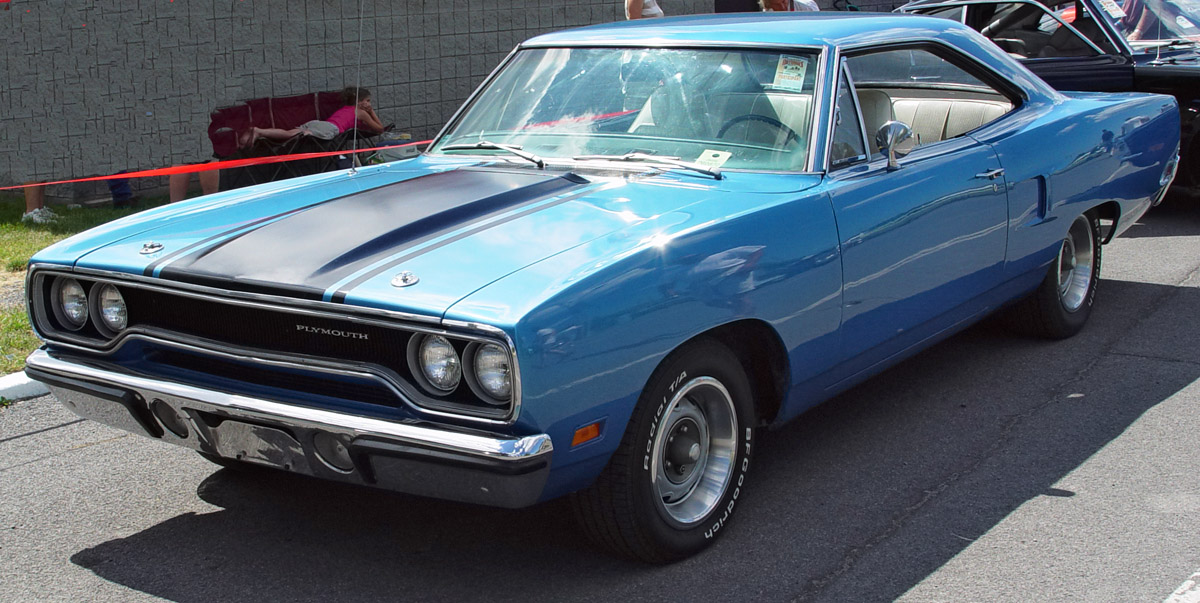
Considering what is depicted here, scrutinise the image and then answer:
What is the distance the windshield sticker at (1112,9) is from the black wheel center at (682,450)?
21.0 feet

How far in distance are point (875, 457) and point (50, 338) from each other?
108 inches

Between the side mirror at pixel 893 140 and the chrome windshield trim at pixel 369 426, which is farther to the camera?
the side mirror at pixel 893 140

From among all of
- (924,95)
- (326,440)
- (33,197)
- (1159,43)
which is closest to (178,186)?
(33,197)

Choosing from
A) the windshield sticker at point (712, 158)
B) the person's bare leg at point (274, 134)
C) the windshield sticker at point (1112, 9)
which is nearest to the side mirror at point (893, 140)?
the windshield sticker at point (712, 158)

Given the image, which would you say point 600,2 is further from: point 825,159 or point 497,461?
point 497,461

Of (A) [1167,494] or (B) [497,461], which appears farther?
(A) [1167,494]

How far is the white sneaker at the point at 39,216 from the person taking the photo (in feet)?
27.4

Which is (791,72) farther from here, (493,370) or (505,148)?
(493,370)

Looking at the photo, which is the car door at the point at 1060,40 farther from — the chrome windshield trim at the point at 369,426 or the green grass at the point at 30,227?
the chrome windshield trim at the point at 369,426

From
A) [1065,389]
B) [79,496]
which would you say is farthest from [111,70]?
[1065,389]

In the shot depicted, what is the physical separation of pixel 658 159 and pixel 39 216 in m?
5.85

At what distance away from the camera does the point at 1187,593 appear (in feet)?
10.9

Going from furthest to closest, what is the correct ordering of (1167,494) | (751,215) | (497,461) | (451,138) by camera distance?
1. (451,138)
2. (1167,494)
3. (751,215)
4. (497,461)

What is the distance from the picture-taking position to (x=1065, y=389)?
5.03 metres
